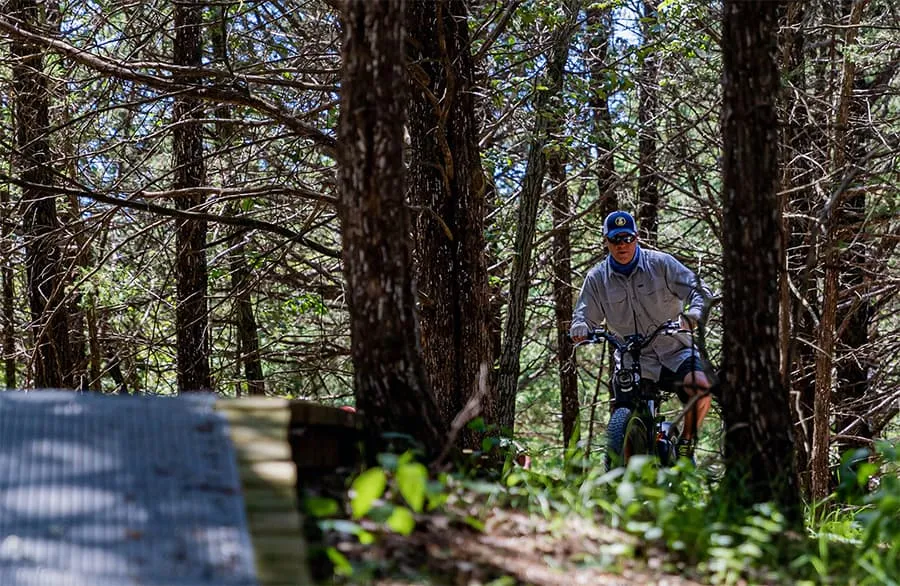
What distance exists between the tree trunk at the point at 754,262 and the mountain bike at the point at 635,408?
66.8 inches

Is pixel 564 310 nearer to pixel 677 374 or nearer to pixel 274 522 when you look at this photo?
pixel 677 374

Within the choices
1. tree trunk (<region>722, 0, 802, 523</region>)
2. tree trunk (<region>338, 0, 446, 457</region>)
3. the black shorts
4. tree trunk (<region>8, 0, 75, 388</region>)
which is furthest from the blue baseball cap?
tree trunk (<region>8, 0, 75, 388</region>)

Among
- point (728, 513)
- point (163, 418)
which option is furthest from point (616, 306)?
point (163, 418)

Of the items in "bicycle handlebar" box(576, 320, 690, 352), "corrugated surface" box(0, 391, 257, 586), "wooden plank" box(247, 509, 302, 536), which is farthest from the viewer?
"bicycle handlebar" box(576, 320, 690, 352)

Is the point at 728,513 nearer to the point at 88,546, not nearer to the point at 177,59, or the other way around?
the point at 88,546

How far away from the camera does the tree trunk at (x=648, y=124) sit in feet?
34.0

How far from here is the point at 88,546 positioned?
3092mm

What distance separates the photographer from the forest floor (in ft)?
11.1

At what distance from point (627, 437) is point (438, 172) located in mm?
2493

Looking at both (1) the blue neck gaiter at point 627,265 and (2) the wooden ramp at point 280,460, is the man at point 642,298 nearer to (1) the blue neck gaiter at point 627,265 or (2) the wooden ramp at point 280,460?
(1) the blue neck gaiter at point 627,265

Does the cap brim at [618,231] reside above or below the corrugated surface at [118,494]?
above

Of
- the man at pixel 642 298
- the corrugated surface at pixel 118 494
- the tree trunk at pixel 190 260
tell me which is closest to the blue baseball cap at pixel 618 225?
the man at pixel 642 298

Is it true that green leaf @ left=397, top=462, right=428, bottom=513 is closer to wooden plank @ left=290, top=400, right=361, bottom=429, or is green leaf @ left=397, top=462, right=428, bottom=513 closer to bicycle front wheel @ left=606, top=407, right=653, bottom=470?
wooden plank @ left=290, top=400, right=361, bottom=429

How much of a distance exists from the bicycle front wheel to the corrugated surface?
3.06 m
